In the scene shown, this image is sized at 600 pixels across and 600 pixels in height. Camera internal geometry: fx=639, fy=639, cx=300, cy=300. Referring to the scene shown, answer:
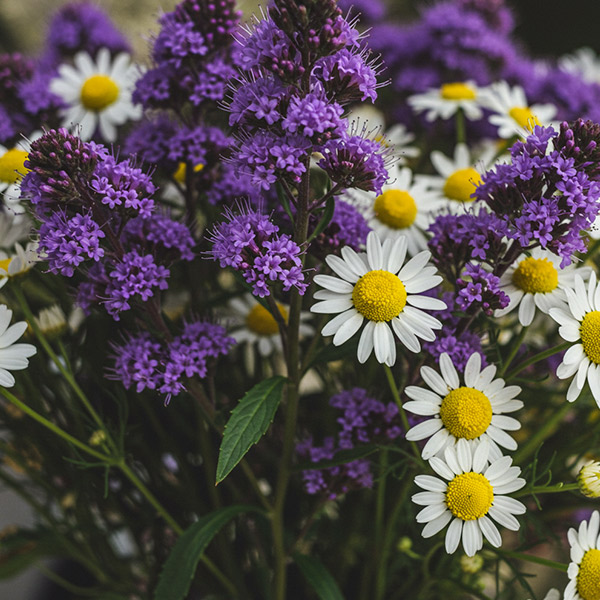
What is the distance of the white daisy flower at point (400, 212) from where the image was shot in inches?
26.0

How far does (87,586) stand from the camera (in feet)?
2.89

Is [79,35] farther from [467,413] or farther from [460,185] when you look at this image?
[467,413]

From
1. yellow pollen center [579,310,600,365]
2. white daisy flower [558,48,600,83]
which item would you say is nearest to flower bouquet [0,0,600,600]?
yellow pollen center [579,310,600,365]

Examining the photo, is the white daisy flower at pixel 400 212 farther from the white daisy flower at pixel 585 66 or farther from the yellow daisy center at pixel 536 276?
the white daisy flower at pixel 585 66

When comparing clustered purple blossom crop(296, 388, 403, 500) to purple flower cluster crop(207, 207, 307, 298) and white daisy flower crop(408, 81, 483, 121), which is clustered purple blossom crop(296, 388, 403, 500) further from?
white daisy flower crop(408, 81, 483, 121)

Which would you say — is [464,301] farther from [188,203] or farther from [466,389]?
[188,203]

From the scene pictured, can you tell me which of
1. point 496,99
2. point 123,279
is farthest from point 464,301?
point 496,99

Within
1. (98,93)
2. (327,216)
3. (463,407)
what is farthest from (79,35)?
(463,407)

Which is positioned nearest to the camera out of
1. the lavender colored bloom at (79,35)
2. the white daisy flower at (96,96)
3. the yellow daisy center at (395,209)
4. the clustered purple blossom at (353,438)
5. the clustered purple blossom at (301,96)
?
the clustered purple blossom at (301,96)

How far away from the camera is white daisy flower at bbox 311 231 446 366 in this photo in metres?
0.45

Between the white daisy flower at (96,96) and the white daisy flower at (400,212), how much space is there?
11.9 inches

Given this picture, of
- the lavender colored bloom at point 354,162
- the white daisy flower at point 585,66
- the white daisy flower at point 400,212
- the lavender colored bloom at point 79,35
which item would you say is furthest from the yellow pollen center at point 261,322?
the white daisy flower at point 585,66

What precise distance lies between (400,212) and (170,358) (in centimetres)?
30

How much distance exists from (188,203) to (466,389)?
0.31 m
